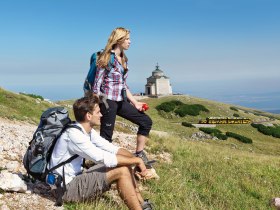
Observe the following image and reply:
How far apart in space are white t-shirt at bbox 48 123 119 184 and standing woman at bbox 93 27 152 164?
1.59 meters

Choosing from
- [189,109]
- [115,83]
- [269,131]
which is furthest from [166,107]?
[115,83]

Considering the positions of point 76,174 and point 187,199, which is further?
point 187,199

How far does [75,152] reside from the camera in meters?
5.96

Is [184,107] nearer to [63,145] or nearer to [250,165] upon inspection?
[250,165]

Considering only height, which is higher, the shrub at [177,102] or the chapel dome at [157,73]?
the chapel dome at [157,73]

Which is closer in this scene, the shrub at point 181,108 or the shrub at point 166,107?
the shrub at point 181,108

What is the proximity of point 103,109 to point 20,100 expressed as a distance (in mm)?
22007

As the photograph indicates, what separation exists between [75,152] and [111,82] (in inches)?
83.6

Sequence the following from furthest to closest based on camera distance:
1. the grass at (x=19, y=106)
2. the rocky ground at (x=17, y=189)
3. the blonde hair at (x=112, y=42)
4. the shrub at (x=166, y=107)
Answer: the shrub at (x=166, y=107) < the grass at (x=19, y=106) < the blonde hair at (x=112, y=42) < the rocky ground at (x=17, y=189)

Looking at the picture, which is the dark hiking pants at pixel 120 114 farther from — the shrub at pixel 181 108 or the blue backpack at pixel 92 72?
the shrub at pixel 181 108

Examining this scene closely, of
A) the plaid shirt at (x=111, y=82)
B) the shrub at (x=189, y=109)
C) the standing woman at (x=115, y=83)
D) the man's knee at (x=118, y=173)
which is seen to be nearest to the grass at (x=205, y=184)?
the man's knee at (x=118, y=173)

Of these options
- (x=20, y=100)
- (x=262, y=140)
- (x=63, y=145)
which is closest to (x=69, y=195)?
(x=63, y=145)

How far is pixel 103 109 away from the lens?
25.0 ft

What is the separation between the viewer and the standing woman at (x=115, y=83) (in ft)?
24.7
